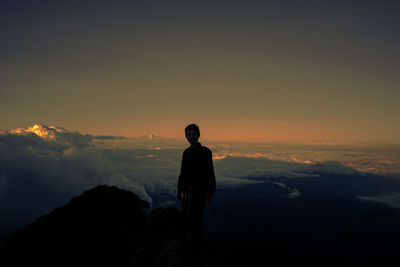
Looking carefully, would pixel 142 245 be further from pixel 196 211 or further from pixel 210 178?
pixel 210 178

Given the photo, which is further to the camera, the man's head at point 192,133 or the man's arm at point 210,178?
the man's arm at point 210,178

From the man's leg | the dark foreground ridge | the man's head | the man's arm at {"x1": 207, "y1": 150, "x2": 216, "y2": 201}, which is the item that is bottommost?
the dark foreground ridge

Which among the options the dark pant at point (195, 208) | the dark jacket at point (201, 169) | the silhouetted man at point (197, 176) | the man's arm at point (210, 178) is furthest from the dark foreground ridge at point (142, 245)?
the dark jacket at point (201, 169)

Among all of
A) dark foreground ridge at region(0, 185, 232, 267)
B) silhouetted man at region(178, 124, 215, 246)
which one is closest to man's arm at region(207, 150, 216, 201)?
silhouetted man at region(178, 124, 215, 246)

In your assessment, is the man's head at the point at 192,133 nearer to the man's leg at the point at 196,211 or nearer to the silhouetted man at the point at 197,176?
the silhouetted man at the point at 197,176

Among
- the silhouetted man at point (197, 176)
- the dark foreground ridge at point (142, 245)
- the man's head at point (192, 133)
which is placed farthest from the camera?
the dark foreground ridge at point (142, 245)

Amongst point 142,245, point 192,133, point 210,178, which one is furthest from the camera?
point 142,245

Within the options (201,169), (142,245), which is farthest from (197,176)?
(142,245)

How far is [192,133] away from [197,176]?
1.35 metres

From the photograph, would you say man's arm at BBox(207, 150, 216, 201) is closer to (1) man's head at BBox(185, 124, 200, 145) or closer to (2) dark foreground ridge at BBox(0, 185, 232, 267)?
(1) man's head at BBox(185, 124, 200, 145)

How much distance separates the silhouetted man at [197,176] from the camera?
630 centimetres

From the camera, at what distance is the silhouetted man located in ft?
20.7

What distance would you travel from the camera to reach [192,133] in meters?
6.20

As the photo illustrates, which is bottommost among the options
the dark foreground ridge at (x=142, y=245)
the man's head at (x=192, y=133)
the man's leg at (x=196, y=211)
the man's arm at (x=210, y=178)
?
the dark foreground ridge at (x=142, y=245)
